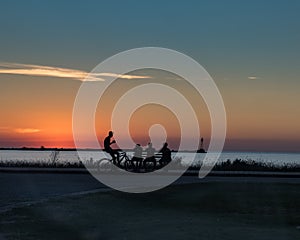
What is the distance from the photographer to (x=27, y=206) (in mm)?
16750


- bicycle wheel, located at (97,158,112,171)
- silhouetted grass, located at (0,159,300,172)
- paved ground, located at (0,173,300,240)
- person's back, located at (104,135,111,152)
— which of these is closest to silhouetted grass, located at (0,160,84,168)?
silhouetted grass, located at (0,159,300,172)

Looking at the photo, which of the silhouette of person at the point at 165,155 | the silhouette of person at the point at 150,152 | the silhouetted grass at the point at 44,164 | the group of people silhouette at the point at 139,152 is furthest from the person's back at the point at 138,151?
the silhouetted grass at the point at 44,164

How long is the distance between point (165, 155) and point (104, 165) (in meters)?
3.05

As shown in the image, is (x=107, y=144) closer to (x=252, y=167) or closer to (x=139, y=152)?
(x=139, y=152)

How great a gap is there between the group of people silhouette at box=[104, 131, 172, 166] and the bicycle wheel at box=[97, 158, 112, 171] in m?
0.28

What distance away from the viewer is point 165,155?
3219 cm

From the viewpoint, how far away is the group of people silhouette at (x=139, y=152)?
30.3 metres

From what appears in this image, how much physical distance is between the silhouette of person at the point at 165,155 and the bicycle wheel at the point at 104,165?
256cm

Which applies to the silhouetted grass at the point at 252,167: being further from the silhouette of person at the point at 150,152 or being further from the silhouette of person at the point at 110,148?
the silhouette of person at the point at 110,148

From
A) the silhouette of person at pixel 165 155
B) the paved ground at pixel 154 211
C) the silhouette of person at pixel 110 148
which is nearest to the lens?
the paved ground at pixel 154 211

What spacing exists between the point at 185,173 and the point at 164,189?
7.50 m

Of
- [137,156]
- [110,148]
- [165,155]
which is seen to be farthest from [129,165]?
[165,155]

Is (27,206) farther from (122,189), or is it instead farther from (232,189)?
(232,189)

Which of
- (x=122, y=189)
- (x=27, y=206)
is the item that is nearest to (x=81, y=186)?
(x=122, y=189)
